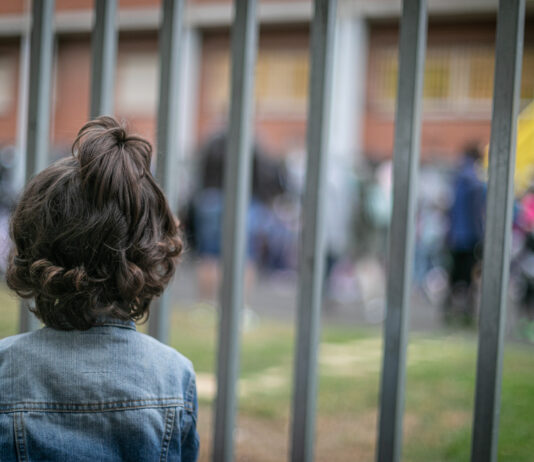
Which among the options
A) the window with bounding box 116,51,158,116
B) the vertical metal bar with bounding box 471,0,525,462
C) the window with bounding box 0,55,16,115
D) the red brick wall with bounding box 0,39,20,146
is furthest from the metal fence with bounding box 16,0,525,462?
the window with bounding box 0,55,16,115

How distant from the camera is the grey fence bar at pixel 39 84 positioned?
1.74 m

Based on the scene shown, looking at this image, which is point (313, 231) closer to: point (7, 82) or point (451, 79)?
point (451, 79)

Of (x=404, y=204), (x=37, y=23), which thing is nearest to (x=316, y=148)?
(x=404, y=204)

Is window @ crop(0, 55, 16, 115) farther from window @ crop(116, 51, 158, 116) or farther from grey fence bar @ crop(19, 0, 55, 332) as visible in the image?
grey fence bar @ crop(19, 0, 55, 332)

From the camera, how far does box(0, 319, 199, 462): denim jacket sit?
47.2 inches

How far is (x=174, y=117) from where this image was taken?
164 cm

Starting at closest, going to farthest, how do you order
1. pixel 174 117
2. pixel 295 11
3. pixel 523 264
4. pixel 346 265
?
pixel 174 117 < pixel 523 264 < pixel 346 265 < pixel 295 11

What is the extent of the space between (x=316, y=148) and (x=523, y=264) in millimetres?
5486

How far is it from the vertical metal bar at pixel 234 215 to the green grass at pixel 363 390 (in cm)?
107

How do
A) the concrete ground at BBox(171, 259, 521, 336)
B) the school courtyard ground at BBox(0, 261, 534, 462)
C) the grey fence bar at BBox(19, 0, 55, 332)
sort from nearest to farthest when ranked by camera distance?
the grey fence bar at BBox(19, 0, 55, 332) → the school courtyard ground at BBox(0, 261, 534, 462) → the concrete ground at BBox(171, 259, 521, 336)

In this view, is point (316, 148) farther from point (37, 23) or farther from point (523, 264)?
point (523, 264)

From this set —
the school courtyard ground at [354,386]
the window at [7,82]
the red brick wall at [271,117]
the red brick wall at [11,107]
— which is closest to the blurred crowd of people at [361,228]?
the school courtyard ground at [354,386]

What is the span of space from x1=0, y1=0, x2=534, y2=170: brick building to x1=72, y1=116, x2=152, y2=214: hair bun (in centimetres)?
1350

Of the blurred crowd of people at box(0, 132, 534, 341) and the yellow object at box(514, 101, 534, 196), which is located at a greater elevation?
the yellow object at box(514, 101, 534, 196)
